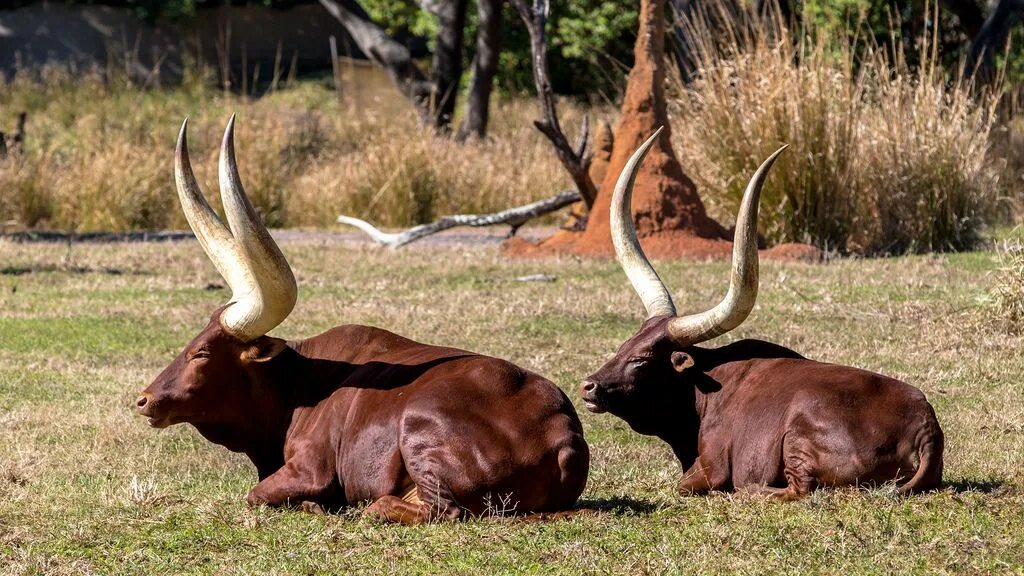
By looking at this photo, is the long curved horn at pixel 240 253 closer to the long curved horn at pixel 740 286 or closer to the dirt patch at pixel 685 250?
the long curved horn at pixel 740 286

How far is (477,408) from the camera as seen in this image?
571 centimetres

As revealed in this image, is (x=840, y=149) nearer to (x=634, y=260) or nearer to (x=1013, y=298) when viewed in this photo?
(x=1013, y=298)

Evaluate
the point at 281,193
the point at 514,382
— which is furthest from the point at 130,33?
the point at 514,382

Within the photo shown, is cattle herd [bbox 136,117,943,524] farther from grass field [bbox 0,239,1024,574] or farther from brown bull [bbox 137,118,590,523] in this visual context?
grass field [bbox 0,239,1024,574]

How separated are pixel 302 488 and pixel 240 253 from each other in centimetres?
92

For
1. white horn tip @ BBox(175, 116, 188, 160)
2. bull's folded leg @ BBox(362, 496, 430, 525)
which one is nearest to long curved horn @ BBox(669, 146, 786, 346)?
bull's folded leg @ BBox(362, 496, 430, 525)

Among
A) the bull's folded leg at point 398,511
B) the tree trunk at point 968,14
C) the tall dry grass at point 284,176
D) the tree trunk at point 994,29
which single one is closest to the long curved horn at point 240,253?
the bull's folded leg at point 398,511

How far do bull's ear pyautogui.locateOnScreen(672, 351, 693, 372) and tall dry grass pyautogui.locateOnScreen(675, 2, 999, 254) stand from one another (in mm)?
8778

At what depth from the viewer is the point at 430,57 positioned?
37156 millimetres

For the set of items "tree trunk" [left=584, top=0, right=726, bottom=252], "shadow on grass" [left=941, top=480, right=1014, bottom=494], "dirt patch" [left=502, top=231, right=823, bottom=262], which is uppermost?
"shadow on grass" [left=941, top=480, right=1014, bottom=494]

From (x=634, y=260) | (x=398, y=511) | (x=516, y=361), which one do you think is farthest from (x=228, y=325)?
(x=516, y=361)

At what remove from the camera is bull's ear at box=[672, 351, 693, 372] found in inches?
247

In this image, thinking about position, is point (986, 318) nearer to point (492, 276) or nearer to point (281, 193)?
point (492, 276)

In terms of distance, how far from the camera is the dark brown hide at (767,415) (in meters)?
5.86
